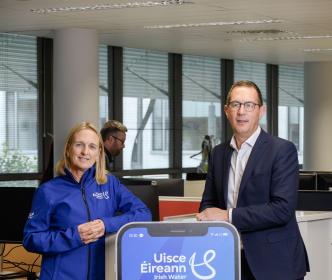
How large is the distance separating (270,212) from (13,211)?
2089 millimetres

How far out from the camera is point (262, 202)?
3.23 meters

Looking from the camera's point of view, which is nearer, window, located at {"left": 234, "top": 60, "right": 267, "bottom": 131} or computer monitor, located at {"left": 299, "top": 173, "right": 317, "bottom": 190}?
computer monitor, located at {"left": 299, "top": 173, "right": 317, "bottom": 190}

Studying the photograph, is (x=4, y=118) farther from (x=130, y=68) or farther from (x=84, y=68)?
(x=130, y=68)

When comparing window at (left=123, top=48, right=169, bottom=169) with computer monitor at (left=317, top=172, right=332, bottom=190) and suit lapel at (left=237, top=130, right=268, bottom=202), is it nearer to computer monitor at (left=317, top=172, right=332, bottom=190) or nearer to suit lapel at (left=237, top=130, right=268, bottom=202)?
computer monitor at (left=317, top=172, right=332, bottom=190)

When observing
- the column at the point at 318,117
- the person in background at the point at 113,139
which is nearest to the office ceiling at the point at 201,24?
the column at the point at 318,117

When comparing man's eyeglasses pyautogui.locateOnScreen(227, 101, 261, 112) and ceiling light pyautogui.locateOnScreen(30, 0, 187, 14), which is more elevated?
ceiling light pyautogui.locateOnScreen(30, 0, 187, 14)

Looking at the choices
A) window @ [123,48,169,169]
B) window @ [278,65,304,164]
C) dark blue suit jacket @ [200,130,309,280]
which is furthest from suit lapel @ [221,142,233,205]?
window @ [278,65,304,164]

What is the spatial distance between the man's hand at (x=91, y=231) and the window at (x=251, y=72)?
485 inches

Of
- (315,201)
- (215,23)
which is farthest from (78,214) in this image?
(215,23)

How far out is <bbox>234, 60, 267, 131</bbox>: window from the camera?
50.3ft

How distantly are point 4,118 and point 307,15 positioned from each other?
446 centimetres

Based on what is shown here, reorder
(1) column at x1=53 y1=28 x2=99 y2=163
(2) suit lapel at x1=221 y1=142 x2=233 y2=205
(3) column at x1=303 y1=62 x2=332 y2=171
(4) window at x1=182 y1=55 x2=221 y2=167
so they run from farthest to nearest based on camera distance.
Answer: (3) column at x1=303 y1=62 x2=332 y2=171, (4) window at x1=182 y1=55 x2=221 y2=167, (1) column at x1=53 y1=28 x2=99 y2=163, (2) suit lapel at x1=221 y1=142 x2=233 y2=205

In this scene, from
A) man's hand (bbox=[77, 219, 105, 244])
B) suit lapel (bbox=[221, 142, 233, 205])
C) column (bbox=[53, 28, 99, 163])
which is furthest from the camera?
column (bbox=[53, 28, 99, 163])

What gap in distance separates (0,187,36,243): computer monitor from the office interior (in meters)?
0.56
